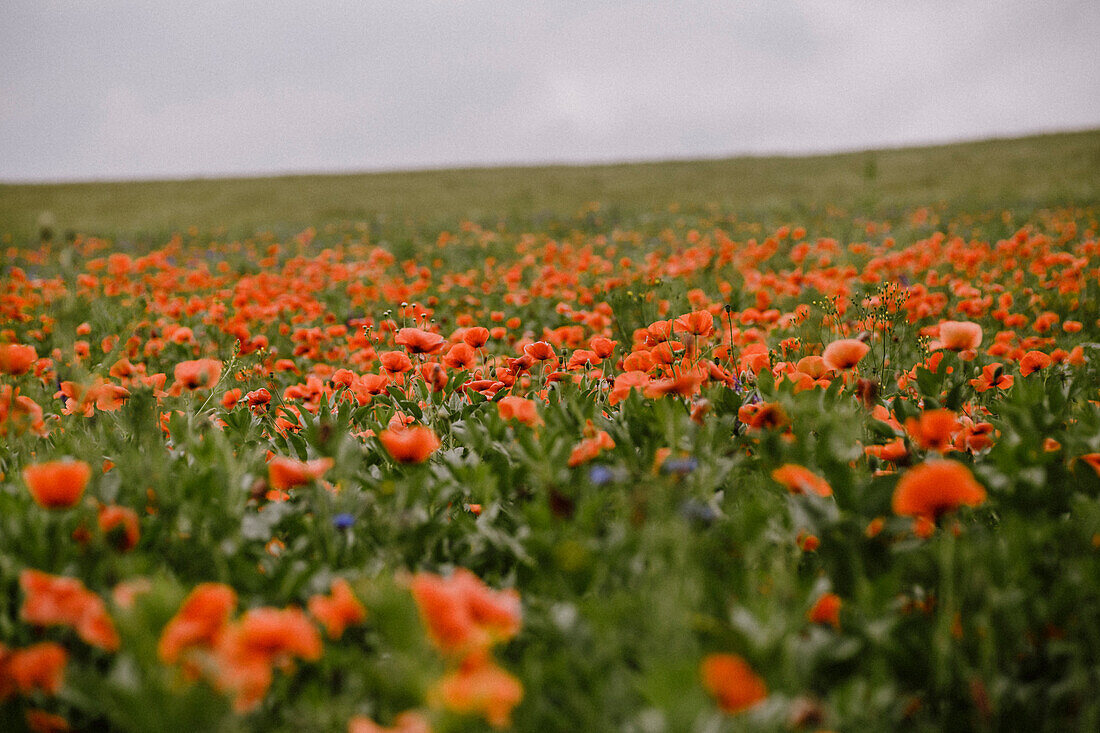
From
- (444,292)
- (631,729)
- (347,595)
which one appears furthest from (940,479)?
(444,292)

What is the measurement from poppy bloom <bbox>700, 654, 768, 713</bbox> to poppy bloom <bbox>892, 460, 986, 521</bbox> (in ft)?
1.41

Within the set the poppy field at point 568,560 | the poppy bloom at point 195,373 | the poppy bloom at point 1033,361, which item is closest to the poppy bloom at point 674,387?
the poppy field at point 568,560

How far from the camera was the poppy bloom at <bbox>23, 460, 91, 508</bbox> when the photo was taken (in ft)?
3.76

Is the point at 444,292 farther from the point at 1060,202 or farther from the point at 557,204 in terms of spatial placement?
the point at 557,204

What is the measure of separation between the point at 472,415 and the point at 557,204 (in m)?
17.8

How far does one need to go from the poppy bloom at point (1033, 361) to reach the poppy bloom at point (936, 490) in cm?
166

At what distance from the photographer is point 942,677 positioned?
1.06 m

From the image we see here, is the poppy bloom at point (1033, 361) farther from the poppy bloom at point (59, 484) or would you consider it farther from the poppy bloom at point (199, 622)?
the poppy bloom at point (59, 484)

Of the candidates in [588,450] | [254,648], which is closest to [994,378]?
[588,450]

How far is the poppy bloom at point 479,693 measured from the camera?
31.7 inches

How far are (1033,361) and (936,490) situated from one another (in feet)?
5.72

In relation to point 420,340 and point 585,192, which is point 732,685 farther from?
point 585,192

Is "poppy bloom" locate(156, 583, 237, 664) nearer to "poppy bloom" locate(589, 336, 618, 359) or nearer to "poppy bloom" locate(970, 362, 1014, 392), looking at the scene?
"poppy bloom" locate(589, 336, 618, 359)

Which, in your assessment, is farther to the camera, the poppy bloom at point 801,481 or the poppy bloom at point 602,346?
the poppy bloom at point 602,346
